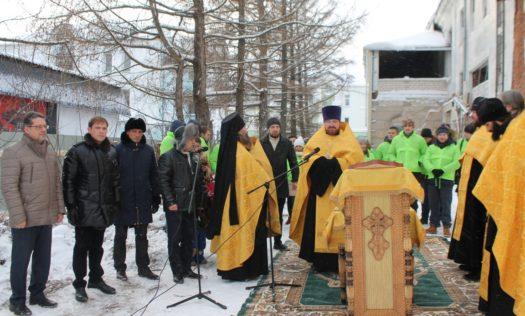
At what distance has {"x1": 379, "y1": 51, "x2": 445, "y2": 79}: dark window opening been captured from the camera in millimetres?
26375

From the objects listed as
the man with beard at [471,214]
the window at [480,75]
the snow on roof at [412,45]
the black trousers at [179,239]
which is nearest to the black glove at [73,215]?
the black trousers at [179,239]

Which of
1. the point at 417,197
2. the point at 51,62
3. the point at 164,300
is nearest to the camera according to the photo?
the point at 417,197

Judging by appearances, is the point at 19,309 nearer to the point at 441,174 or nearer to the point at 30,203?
the point at 30,203

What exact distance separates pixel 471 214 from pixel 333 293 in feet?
5.93

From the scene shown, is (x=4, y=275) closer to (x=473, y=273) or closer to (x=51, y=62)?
(x=51, y=62)

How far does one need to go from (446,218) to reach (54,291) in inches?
252

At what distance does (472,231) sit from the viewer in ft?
18.1

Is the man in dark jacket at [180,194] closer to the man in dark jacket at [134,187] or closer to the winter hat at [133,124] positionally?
the man in dark jacket at [134,187]

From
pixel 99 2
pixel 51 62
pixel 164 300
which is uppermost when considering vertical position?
pixel 99 2

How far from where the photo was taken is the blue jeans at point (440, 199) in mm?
8695

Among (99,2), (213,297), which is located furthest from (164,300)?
(99,2)

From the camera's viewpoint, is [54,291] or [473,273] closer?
[54,291]

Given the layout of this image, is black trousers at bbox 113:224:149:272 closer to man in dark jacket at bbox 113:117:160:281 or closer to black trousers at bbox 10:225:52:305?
man in dark jacket at bbox 113:117:160:281

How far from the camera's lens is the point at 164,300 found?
5277mm
